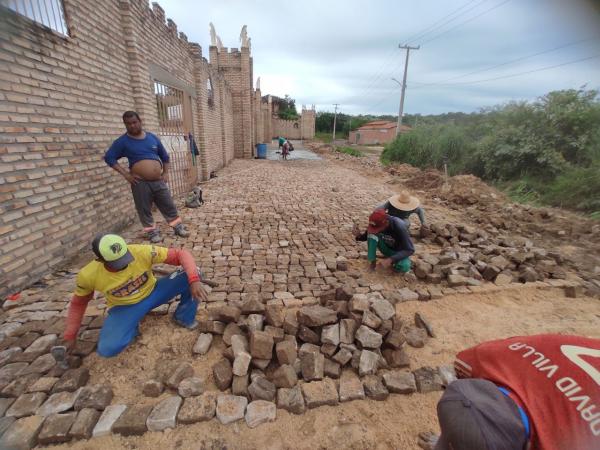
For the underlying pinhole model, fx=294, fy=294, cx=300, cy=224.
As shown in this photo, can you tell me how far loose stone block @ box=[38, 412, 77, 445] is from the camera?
6.05 ft

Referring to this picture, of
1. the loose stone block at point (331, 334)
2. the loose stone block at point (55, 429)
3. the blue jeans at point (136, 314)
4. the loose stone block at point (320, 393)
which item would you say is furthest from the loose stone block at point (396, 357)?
the loose stone block at point (55, 429)

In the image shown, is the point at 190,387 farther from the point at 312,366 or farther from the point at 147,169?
the point at 147,169

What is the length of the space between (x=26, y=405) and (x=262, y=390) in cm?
162

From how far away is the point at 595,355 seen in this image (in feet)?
3.46

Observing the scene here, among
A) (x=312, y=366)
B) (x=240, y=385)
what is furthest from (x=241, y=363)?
(x=312, y=366)

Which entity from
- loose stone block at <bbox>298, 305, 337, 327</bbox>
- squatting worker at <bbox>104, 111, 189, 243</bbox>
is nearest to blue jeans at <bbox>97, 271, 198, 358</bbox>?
loose stone block at <bbox>298, 305, 337, 327</bbox>

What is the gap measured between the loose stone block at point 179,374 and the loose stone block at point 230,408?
1.09 feet

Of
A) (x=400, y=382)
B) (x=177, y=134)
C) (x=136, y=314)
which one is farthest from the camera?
(x=177, y=134)

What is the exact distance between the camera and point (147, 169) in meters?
4.54

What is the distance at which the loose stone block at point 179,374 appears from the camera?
221 cm

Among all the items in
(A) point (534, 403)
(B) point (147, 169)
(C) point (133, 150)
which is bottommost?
(A) point (534, 403)

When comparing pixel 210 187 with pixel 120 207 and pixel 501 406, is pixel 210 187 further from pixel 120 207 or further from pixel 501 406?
pixel 501 406

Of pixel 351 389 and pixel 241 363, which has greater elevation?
pixel 241 363

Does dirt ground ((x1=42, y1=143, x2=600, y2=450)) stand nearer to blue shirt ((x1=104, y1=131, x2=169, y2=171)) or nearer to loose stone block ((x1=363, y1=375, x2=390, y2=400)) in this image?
loose stone block ((x1=363, y1=375, x2=390, y2=400))
